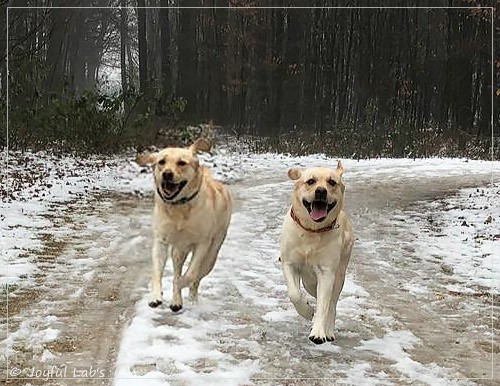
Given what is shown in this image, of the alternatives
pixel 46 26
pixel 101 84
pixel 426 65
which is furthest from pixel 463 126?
pixel 46 26

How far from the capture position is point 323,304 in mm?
4703

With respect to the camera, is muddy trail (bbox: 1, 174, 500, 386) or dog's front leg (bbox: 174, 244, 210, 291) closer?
muddy trail (bbox: 1, 174, 500, 386)

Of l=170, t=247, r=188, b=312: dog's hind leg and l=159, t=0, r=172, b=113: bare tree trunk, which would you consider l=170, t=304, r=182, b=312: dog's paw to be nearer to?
l=170, t=247, r=188, b=312: dog's hind leg

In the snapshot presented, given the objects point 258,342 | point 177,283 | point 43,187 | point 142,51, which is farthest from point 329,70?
point 258,342

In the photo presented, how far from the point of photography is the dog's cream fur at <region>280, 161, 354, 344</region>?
15.5 ft

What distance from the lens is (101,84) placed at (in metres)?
16.3

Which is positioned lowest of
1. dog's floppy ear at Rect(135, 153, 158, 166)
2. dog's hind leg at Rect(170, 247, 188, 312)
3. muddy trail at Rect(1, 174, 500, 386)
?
muddy trail at Rect(1, 174, 500, 386)

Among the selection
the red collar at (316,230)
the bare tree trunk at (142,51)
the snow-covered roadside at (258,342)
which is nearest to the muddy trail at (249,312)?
the snow-covered roadside at (258,342)

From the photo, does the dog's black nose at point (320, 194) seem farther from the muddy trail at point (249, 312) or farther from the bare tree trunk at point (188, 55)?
the bare tree trunk at point (188, 55)

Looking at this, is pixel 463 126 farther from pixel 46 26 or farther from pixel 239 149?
pixel 46 26

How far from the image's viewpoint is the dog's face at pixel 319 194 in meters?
4.72

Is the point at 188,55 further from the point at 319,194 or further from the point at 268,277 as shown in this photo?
the point at 319,194

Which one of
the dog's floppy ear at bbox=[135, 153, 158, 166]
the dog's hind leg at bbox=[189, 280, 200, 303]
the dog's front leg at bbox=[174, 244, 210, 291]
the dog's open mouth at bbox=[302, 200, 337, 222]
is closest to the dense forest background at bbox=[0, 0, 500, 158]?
the dog's floppy ear at bbox=[135, 153, 158, 166]

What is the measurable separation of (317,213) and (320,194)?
13cm
